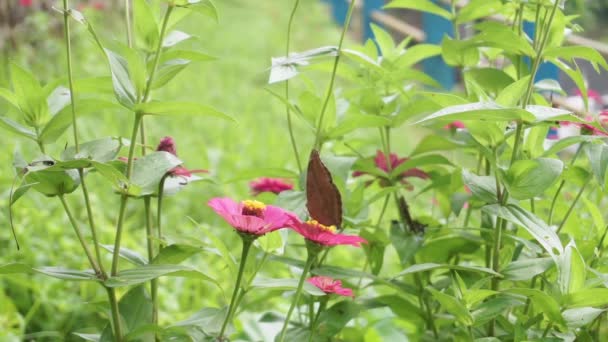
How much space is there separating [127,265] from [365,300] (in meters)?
0.66

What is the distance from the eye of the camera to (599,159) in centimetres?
73

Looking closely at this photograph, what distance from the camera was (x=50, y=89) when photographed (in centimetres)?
76

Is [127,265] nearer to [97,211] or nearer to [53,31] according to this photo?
[97,211]

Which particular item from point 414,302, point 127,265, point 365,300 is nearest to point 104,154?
point 365,300

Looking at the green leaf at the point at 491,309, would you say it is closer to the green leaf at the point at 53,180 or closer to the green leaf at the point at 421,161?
the green leaf at the point at 421,161

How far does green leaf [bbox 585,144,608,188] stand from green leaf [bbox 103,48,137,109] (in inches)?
16.3

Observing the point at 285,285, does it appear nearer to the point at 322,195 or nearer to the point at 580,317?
the point at 322,195

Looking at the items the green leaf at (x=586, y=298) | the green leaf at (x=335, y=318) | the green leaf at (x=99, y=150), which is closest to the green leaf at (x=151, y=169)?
the green leaf at (x=99, y=150)

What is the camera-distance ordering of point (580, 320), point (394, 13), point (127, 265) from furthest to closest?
point (394, 13) < point (127, 265) < point (580, 320)

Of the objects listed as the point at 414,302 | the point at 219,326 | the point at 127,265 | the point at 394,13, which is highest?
the point at 219,326

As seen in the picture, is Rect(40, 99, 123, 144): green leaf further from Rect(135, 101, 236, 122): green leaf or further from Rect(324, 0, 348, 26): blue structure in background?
Rect(324, 0, 348, 26): blue structure in background

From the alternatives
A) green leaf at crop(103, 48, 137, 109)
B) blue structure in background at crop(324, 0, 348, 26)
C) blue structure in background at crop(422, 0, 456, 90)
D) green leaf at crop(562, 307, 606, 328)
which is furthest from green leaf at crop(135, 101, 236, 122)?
blue structure in background at crop(324, 0, 348, 26)

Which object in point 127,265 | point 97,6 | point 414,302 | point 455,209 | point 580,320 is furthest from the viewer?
point 97,6

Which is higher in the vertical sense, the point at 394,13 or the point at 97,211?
the point at 97,211
